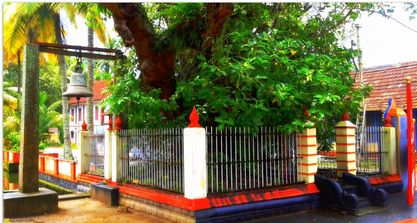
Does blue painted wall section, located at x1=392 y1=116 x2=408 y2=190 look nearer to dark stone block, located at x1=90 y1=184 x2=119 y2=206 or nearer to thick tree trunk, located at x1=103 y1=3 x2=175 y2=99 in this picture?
thick tree trunk, located at x1=103 y1=3 x2=175 y2=99

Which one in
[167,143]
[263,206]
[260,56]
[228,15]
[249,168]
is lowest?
[263,206]

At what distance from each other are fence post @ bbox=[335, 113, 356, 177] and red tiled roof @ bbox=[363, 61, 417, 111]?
6.59 metres

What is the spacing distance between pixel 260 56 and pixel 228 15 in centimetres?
119

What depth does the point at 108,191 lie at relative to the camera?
884cm

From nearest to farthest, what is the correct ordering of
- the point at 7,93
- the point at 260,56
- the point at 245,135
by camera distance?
the point at 260,56
the point at 245,135
the point at 7,93

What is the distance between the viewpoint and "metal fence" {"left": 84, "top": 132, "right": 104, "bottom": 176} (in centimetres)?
1107

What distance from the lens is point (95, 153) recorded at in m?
11.4

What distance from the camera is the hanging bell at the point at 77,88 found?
8180mm

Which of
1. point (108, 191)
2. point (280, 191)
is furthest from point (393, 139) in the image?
point (108, 191)

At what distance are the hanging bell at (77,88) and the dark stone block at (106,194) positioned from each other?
2.17 m

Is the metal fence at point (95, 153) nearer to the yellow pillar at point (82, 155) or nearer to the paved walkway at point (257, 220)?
the yellow pillar at point (82, 155)

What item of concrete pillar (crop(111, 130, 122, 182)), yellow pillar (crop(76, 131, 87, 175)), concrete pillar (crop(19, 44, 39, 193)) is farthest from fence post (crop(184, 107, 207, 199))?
yellow pillar (crop(76, 131, 87, 175))

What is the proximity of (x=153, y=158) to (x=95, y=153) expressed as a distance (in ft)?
13.4

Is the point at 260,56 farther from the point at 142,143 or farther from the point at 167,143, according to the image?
the point at 142,143
